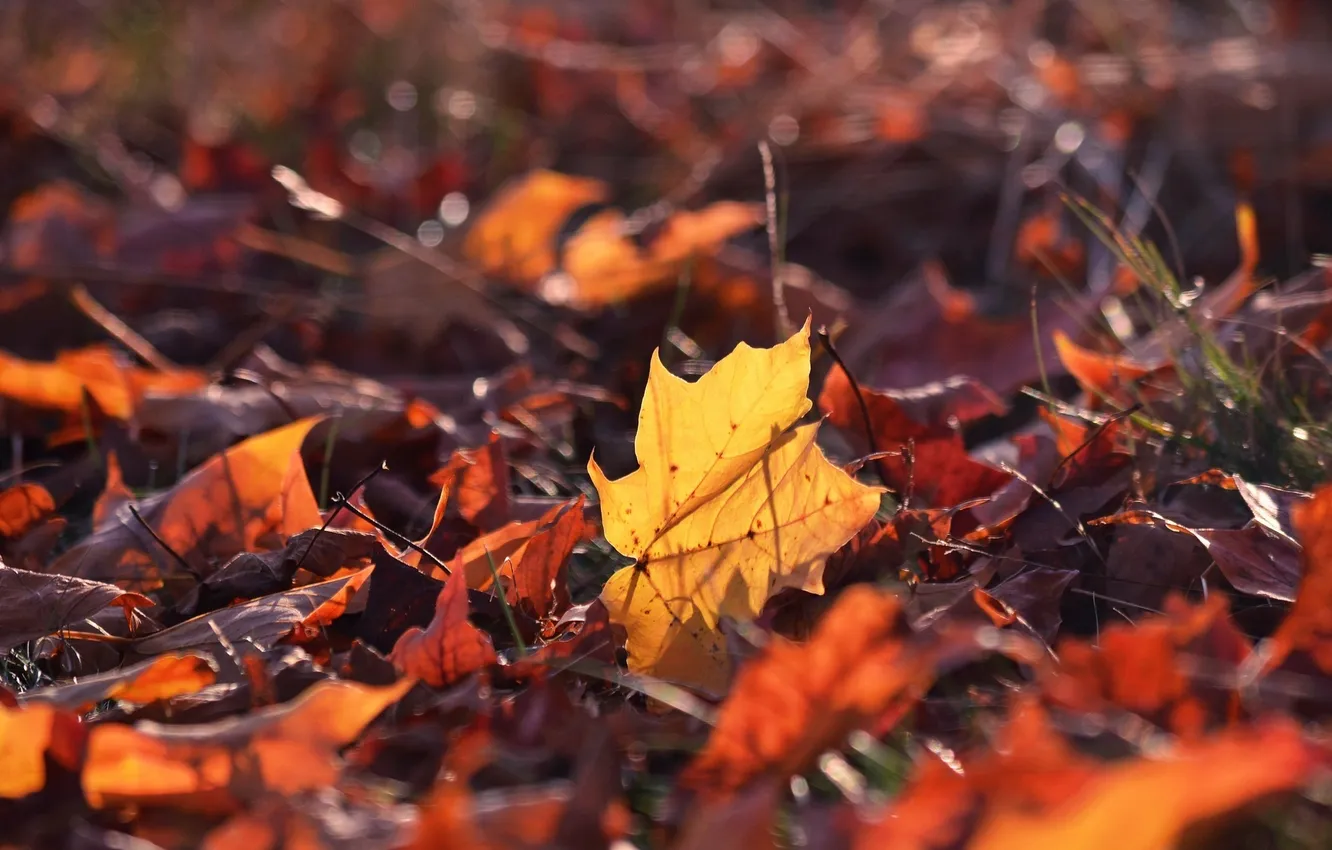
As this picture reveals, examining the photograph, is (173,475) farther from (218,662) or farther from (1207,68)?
(1207,68)

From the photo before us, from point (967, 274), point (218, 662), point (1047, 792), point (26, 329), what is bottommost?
point (967, 274)

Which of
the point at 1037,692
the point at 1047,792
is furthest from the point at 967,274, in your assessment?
the point at 1047,792

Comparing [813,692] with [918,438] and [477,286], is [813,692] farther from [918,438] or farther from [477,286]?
[477,286]

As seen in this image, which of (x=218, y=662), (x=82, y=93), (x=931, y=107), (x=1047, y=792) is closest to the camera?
(x=1047, y=792)

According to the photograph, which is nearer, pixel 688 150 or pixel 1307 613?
pixel 1307 613

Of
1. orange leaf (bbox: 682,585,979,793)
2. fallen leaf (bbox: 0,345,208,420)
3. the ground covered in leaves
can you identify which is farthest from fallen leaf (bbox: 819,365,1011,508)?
fallen leaf (bbox: 0,345,208,420)

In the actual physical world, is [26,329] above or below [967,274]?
above

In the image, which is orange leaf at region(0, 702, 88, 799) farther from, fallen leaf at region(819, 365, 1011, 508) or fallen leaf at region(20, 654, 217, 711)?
fallen leaf at region(819, 365, 1011, 508)

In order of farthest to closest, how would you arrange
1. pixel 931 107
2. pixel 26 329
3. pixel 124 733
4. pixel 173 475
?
pixel 931 107
pixel 26 329
pixel 173 475
pixel 124 733
